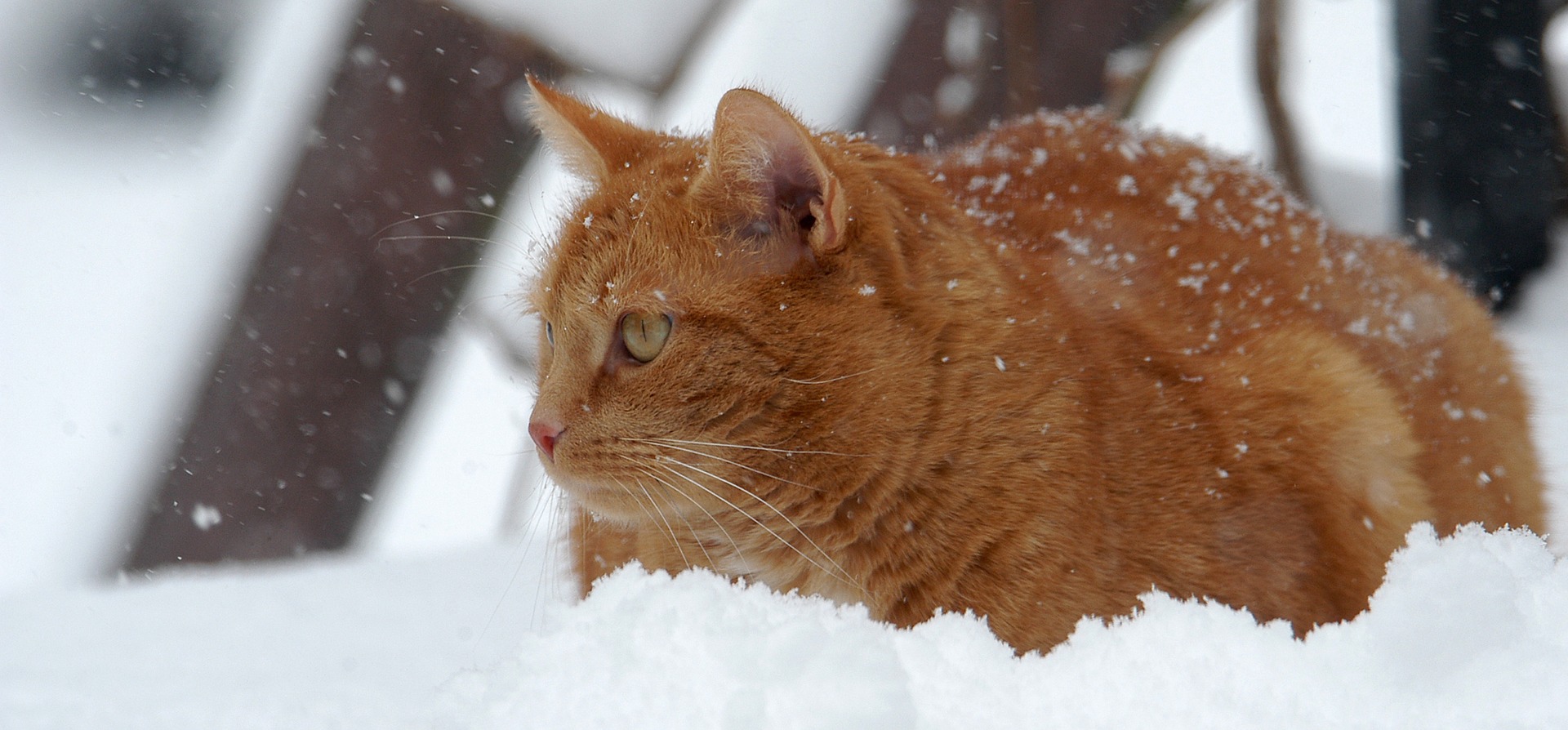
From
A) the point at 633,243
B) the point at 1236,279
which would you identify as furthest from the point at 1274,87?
the point at 633,243

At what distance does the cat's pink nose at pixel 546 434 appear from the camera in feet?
5.23

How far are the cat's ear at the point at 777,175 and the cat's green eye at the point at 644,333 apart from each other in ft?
0.58

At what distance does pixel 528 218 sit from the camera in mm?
3973

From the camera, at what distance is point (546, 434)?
1596mm

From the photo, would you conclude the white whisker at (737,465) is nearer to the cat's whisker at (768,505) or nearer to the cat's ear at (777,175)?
the cat's whisker at (768,505)

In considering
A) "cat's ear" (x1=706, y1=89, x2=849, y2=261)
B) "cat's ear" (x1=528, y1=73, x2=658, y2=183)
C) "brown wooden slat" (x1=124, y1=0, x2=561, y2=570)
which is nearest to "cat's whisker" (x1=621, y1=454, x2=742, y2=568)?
"cat's ear" (x1=706, y1=89, x2=849, y2=261)

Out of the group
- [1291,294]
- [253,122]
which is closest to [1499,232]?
[1291,294]

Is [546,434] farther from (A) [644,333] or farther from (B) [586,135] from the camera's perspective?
(B) [586,135]

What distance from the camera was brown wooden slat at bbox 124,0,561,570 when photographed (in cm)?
313

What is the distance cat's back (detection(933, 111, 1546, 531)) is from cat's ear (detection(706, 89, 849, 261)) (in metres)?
0.35

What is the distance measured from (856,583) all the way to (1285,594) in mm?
585

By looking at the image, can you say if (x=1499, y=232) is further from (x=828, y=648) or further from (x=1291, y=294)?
(x=828, y=648)

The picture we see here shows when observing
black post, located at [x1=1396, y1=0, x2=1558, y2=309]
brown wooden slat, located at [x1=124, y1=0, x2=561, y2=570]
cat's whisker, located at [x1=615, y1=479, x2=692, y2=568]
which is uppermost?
black post, located at [x1=1396, y1=0, x2=1558, y2=309]

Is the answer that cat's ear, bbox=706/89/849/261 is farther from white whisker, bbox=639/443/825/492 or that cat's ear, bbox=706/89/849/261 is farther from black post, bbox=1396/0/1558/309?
black post, bbox=1396/0/1558/309
